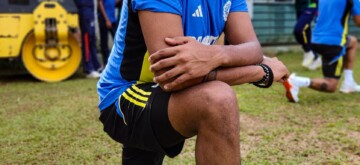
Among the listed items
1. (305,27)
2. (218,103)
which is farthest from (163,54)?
(305,27)

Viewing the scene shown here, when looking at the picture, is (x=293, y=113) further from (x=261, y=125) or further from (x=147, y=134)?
(x=147, y=134)

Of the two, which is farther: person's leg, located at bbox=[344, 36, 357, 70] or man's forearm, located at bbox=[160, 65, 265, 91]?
person's leg, located at bbox=[344, 36, 357, 70]

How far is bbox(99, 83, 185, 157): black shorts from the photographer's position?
1.70m

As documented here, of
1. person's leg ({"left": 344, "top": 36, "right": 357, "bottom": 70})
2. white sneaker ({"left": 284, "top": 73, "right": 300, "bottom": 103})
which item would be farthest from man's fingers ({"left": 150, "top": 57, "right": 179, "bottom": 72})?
person's leg ({"left": 344, "top": 36, "right": 357, "bottom": 70})

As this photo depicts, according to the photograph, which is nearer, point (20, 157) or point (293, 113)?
point (20, 157)

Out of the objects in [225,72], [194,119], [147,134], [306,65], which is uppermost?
[225,72]

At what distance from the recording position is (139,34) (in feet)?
6.20

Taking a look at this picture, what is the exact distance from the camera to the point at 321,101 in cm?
530

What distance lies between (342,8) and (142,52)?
4.02 meters

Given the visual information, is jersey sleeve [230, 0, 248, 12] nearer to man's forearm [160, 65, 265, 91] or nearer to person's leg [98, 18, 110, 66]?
man's forearm [160, 65, 265, 91]

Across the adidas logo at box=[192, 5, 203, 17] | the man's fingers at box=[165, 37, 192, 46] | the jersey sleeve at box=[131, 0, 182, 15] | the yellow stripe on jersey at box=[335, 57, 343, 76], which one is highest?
the jersey sleeve at box=[131, 0, 182, 15]

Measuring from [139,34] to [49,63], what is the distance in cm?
516

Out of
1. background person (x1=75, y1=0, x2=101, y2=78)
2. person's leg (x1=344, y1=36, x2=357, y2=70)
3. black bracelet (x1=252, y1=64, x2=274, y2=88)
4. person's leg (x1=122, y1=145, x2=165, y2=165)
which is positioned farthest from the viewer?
background person (x1=75, y1=0, x2=101, y2=78)

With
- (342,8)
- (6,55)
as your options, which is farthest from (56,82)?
Answer: (342,8)
